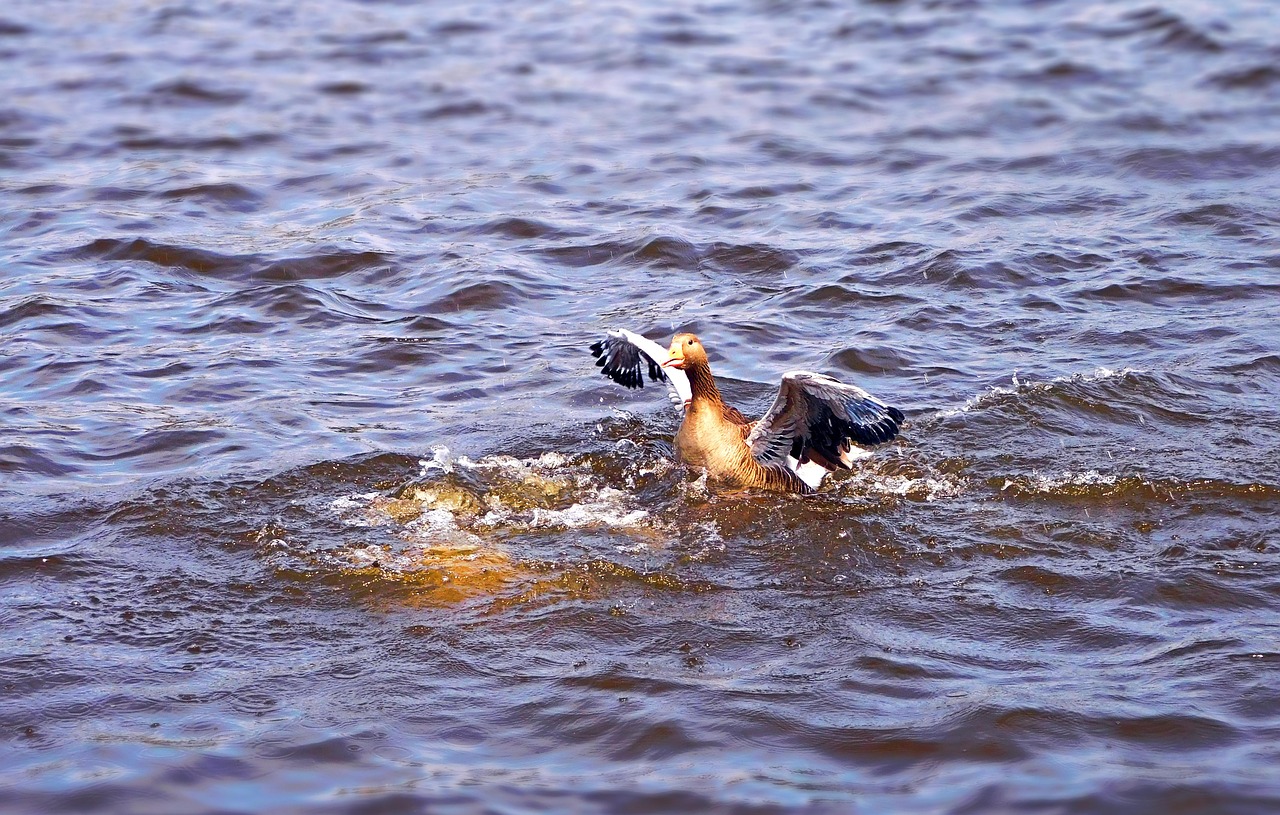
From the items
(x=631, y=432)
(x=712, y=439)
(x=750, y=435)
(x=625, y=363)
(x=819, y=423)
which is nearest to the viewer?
(x=819, y=423)

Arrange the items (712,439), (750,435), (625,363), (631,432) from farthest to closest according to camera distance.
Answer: (631,432) < (625,363) < (750,435) < (712,439)

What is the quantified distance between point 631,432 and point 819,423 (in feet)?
4.49

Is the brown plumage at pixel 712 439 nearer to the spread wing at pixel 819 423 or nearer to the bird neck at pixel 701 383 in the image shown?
the bird neck at pixel 701 383

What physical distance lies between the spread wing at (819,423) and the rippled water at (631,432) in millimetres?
275

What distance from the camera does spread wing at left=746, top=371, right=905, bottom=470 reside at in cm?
791

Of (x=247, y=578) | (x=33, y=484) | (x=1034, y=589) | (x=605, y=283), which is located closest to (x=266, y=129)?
(x=605, y=283)

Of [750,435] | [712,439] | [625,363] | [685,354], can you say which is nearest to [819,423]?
[750,435]

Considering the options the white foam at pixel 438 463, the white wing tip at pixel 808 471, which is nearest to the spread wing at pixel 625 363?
the white wing tip at pixel 808 471

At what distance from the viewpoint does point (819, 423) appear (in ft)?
27.2

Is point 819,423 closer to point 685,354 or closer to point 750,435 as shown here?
point 750,435

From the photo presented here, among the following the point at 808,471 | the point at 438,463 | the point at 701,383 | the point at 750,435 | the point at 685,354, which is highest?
the point at 685,354

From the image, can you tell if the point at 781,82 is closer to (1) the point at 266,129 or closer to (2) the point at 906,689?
(1) the point at 266,129

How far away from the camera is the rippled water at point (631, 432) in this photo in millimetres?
5754

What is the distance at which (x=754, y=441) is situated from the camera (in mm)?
8625
